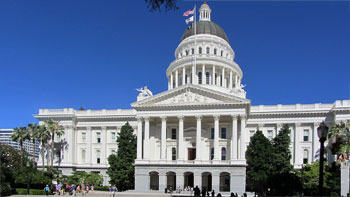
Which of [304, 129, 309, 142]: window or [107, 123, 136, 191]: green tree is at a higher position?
[304, 129, 309, 142]: window

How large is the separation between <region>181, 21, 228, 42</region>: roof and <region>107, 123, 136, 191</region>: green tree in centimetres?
3112

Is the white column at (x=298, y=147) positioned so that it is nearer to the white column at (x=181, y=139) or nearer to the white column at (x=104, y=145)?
the white column at (x=181, y=139)

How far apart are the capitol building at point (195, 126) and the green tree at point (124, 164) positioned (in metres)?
2.45

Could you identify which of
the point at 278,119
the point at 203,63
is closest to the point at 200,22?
the point at 203,63

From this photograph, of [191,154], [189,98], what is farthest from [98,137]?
[189,98]

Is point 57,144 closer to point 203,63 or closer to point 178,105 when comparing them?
point 178,105

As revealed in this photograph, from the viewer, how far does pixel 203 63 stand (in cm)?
A: 7638

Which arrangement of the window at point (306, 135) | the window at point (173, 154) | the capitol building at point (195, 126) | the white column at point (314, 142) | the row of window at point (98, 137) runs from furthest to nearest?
1. the row of window at point (98, 137)
2. the window at point (306, 135)
3. the white column at point (314, 142)
4. the window at point (173, 154)
5. the capitol building at point (195, 126)

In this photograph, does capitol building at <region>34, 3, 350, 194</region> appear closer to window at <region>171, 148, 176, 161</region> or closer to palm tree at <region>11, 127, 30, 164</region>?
window at <region>171, 148, 176, 161</region>

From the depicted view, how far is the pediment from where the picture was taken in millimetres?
57531

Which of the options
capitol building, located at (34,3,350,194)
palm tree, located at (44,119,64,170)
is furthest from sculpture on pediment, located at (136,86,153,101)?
palm tree, located at (44,119,64,170)

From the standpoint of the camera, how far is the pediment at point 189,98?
57531 millimetres

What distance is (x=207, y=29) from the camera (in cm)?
8206

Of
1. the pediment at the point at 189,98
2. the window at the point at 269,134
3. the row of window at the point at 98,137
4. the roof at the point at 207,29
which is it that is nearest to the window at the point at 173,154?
the pediment at the point at 189,98
